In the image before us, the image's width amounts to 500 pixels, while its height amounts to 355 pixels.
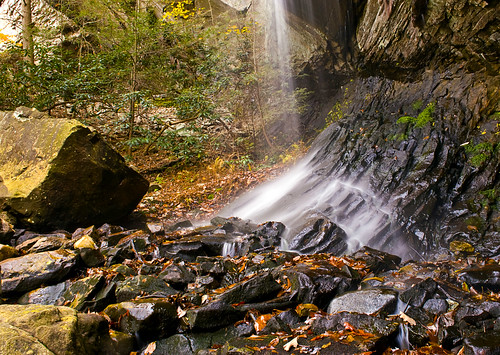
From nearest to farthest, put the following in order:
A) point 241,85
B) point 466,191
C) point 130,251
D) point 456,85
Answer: point 130,251 → point 466,191 → point 456,85 → point 241,85

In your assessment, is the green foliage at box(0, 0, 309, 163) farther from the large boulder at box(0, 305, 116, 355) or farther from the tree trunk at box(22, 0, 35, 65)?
the large boulder at box(0, 305, 116, 355)

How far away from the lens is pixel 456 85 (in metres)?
7.90

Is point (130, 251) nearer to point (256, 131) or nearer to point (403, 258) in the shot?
point (403, 258)

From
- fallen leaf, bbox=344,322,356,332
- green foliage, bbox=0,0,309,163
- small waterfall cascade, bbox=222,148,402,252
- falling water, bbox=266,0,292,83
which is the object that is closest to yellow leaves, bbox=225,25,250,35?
green foliage, bbox=0,0,309,163

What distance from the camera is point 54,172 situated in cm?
562

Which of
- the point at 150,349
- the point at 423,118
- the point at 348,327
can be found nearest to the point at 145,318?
the point at 150,349

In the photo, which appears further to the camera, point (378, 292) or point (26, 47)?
point (26, 47)

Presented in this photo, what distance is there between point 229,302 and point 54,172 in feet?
14.6

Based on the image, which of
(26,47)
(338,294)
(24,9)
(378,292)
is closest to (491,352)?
(378,292)

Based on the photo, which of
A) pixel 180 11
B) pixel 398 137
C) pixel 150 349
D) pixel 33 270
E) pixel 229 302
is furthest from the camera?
pixel 180 11

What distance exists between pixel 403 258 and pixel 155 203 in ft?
22.6

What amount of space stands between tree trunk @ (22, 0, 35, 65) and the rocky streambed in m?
7.17

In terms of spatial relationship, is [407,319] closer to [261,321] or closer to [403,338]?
[403,338]

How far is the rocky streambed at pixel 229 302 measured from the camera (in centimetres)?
261
